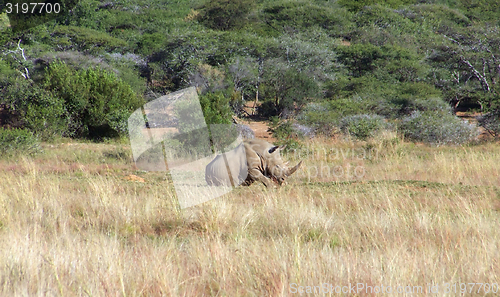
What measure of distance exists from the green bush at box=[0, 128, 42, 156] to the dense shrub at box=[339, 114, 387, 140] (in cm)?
990

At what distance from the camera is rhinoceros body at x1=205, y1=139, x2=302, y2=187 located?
7094 millimetres

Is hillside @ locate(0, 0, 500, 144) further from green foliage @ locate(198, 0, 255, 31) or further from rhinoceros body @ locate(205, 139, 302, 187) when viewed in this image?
rhinoceros body @ locate(205, 139, 302, 187)

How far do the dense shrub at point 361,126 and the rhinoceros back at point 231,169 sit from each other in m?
8.43

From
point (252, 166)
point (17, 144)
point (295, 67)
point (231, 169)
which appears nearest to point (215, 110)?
point (17, 144)

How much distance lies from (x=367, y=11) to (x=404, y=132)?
2653 centimetres

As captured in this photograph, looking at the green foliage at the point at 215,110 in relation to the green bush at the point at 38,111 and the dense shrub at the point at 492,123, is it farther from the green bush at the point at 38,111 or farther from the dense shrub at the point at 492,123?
the dense shrub at the point at 492,123

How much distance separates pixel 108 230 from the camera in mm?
4473

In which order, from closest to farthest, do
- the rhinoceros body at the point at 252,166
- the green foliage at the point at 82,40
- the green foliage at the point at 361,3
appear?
the rhinoceros body at the point at 252,166, the green foliage at the point at 82,40, the green foliage at the point at 361,3

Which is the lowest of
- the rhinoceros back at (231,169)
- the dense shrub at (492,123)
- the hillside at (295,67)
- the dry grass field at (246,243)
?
the hillside at (295,67)

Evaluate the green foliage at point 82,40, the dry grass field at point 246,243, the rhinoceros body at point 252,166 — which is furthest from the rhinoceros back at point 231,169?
the green foliage at point 82,40

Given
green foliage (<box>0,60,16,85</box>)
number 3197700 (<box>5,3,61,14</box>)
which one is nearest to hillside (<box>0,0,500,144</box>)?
green foliage (<box>0,60,16,85</box>)

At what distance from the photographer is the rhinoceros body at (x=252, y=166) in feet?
23.3

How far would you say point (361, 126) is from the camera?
15109 millimetres

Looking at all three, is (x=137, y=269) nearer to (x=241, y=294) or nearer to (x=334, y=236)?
(x=241, y=294)
